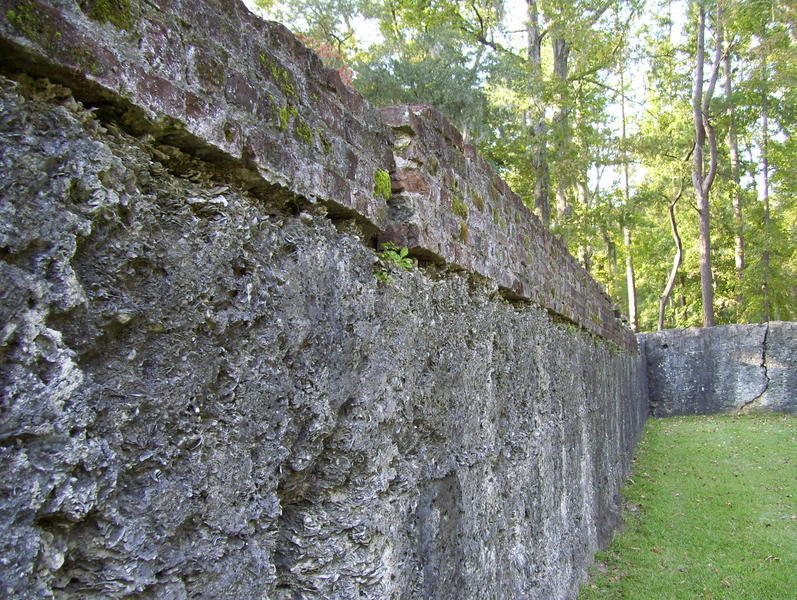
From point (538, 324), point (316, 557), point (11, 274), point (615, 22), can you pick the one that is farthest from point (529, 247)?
point (615, 22)

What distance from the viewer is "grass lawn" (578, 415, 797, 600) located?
5.48 m

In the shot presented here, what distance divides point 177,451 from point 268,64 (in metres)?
1.04

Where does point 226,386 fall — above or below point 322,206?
below

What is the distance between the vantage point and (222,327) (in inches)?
55.7

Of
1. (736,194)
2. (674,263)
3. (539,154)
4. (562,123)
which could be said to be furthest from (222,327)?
(736,194)

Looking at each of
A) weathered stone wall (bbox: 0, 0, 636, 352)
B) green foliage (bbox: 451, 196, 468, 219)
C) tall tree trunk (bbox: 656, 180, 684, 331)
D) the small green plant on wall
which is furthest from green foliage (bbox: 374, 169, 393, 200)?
tall tree trunk (bbox: 656, 180, 684, 331)

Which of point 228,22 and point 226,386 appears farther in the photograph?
point 228,22

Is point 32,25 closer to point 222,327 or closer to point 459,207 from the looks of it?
point 222,327

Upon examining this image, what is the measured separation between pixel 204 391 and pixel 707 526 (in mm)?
7632

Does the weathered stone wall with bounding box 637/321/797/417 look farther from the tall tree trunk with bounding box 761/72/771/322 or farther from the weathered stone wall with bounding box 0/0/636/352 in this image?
the weathered stone wall with bounding box 0/0/636/352

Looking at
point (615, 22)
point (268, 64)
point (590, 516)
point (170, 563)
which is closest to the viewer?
point (170, 563)

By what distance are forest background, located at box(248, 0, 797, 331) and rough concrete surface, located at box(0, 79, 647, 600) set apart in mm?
9116

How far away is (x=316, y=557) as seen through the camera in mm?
1760

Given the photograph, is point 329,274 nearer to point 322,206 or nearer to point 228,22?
point 322,206
